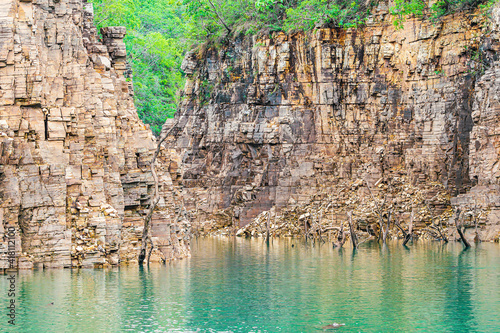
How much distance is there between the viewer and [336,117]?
8500 cm

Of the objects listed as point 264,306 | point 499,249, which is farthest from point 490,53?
point 264,306

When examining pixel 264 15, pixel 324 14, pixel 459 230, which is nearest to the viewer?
pixel 459 230

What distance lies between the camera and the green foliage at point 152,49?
7889 cm

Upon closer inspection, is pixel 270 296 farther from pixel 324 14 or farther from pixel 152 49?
pixel 152 49

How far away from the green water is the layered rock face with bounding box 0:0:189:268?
6.32 feet

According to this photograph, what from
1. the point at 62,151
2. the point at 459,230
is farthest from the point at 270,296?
the point at 459,230

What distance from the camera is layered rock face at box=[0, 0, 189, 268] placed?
4103cm

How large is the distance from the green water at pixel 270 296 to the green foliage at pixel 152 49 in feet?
117

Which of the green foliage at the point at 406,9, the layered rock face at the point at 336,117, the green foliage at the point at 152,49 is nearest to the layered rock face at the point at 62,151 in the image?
the green foliage at the point at 152,49

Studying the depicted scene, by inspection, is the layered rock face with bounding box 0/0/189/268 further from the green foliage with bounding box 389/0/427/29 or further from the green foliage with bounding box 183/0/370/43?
the green foliage with bounding box 389/0/427/29

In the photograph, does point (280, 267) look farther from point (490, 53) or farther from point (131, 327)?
point (490, 53)

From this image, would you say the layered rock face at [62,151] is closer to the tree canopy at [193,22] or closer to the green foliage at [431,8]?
the tree canopy at [193,22]

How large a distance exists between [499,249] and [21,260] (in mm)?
32616

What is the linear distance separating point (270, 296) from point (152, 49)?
200 feet
